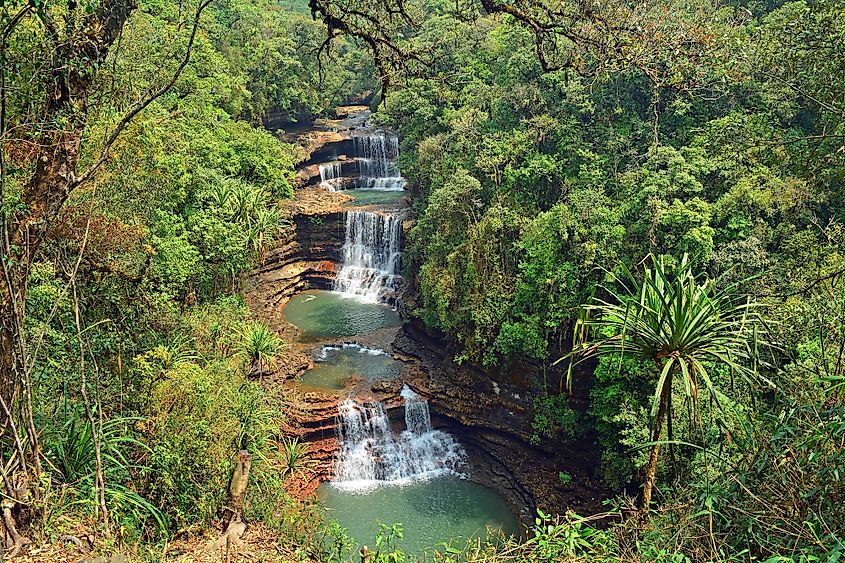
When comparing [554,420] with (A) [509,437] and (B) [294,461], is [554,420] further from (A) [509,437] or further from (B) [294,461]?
(B) [294,461]

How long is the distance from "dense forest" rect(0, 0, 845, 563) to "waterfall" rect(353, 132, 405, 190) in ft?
17.4

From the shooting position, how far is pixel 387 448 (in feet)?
51.9

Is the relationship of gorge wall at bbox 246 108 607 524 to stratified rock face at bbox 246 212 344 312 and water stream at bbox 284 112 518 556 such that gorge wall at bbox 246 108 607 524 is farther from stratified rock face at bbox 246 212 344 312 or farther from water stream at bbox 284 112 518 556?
stratified rock face at bbox 246 212 344 312

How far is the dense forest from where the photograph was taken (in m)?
4.59

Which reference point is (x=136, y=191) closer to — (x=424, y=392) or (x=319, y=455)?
(x=319, y=455)

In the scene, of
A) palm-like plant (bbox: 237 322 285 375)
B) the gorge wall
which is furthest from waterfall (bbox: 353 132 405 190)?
palm-like plant (bbox: 237 322 285 375)

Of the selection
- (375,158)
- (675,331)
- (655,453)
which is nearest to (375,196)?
(375,158)

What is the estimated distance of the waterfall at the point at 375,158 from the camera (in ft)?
96.0

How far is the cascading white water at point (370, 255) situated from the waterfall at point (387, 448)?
7474 mm

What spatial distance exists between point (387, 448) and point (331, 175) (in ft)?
53.8

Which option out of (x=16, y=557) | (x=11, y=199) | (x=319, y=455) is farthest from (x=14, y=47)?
(x=319, y=455)

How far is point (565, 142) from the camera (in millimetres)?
16547

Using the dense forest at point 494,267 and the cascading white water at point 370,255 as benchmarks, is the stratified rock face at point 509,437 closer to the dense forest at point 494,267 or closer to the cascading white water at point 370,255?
the dense forest at point 494,267

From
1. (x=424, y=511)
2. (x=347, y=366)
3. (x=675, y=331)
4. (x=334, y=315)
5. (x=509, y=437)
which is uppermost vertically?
(x=675, y=331)
